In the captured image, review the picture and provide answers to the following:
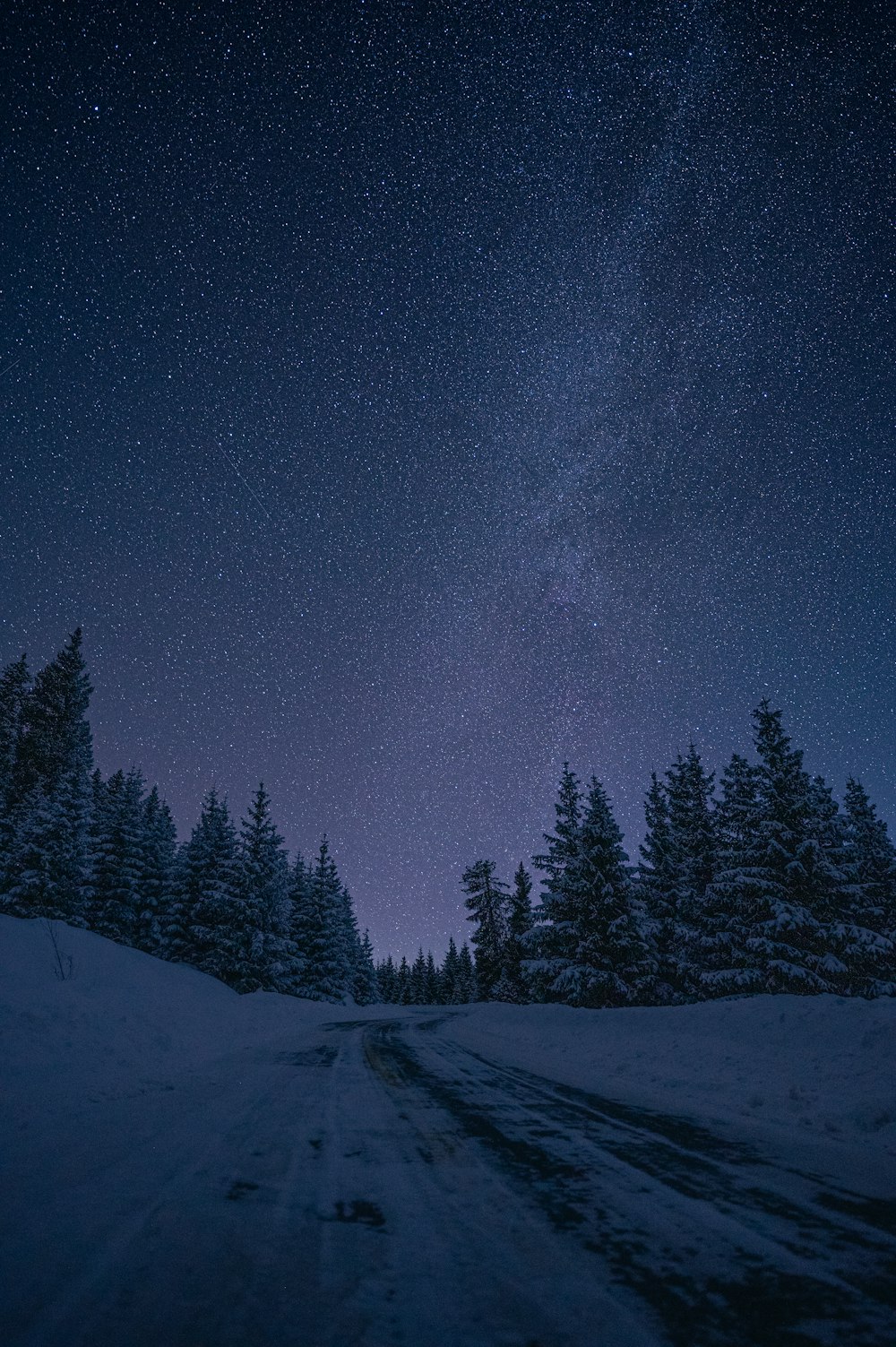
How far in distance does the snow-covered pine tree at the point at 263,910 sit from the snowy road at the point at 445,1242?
2984cm

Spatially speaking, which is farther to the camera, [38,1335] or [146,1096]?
[146,1096]

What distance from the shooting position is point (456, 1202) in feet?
10.7

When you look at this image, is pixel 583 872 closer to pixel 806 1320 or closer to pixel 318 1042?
pixel 318 1042

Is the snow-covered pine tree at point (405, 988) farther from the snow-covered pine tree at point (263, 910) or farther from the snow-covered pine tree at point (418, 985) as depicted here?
the snow-covered pine tree at point (263, 910)

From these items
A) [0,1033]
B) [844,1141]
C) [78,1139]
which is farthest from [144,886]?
[844,1141]

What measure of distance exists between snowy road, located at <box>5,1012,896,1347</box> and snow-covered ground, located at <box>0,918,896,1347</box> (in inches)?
0.6

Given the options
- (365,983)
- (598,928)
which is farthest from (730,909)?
(365,983)

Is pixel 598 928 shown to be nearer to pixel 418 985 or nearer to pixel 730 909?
pixel 730 909

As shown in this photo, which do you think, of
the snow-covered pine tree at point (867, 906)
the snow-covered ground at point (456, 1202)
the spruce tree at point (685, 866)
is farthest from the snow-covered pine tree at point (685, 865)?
the snow-covered ground at point (456, 1202)

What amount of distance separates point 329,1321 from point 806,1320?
1.73 metres

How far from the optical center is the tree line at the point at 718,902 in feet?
69.8

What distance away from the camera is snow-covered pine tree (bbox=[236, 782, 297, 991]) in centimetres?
3159

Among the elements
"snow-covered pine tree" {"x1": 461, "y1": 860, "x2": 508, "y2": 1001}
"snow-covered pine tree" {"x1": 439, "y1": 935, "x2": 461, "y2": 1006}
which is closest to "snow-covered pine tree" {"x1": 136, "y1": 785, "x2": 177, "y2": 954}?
"snow-covered pine tree" {"x1": 461, "y1": 860, "x2": 508, "y2": 1001}

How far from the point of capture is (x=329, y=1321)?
2.12 metres
